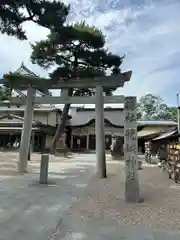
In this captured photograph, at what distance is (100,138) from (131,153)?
4.61 metres

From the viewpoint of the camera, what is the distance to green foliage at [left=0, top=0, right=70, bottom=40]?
31.8 ft

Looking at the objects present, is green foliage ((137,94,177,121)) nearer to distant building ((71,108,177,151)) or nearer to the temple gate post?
distant building ((71,108,177,151))

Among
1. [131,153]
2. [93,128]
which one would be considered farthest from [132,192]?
[93,128]

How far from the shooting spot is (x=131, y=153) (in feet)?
24.1

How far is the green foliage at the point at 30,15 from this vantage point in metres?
9.70

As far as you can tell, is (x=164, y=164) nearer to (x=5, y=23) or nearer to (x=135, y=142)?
(x=135, y=142)

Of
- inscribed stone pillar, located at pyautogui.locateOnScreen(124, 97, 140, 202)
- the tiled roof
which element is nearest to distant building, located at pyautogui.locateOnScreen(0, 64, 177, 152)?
the tiled roof

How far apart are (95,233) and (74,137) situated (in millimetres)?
38721

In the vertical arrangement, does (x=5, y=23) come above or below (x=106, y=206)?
above

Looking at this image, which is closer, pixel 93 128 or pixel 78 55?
pixel 78 55

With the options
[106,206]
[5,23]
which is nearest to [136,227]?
[106,206]

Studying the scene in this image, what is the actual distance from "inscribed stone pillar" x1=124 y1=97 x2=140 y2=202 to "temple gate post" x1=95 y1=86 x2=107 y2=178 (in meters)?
4.19

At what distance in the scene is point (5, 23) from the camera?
10188mm

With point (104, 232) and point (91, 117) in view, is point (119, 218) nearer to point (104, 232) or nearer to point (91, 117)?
point (104, 232)
